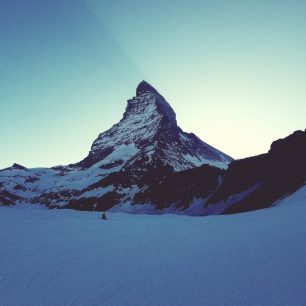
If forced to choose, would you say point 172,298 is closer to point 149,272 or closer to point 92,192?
point 149,272

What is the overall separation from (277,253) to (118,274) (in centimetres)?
370

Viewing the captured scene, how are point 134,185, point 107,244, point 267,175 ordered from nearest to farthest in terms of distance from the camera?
point 107,244
point 267,175
point 134,185

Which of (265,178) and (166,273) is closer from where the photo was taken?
(166,273)

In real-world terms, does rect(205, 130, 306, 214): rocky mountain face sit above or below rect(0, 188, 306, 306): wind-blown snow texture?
above

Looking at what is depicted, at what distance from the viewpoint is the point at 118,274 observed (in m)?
6.94

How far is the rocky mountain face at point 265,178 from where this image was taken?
45625 millimetres

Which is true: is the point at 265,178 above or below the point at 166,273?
above

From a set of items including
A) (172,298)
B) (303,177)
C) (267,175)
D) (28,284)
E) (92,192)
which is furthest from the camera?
(92,192)

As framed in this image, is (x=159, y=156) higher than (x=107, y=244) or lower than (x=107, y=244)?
higher

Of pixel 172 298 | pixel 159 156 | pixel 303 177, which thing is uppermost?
pixel 159 156

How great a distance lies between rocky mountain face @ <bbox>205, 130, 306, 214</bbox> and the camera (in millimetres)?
45625

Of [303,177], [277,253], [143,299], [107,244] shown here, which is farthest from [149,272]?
[303,177]

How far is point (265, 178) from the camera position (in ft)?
196

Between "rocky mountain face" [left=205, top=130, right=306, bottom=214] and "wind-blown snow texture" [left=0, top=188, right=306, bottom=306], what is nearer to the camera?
"wind-blown snow texture" [left=0, top=188, right=306, bottom=306]
